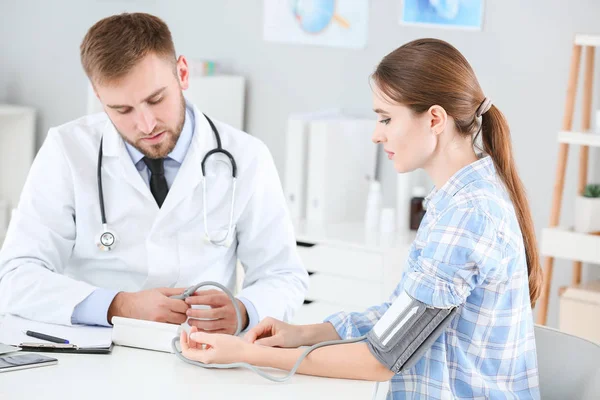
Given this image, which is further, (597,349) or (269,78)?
(269,78)

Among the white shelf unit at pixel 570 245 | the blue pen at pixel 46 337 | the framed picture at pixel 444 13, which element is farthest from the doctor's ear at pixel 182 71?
the framed picture at pixel 444 13

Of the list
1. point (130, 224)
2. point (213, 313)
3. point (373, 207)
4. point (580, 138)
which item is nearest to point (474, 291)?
point (213, 313)

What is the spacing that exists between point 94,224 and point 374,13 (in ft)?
6.01

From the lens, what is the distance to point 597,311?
2756 mm

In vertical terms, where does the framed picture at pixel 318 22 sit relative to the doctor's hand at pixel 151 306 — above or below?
above

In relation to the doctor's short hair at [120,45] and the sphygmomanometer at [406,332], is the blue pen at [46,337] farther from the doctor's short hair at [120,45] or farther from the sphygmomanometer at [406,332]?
the doctor's short hair at [120,45]

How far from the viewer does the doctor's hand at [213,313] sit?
167cm

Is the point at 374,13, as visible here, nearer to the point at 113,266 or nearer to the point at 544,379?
the point at 113,266

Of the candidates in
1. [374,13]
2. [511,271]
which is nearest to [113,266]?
[511,271]

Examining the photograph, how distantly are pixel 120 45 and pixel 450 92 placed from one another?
0.70 metres

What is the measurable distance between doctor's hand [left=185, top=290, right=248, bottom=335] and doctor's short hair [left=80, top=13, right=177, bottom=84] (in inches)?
18.7

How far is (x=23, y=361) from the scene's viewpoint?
1424 millimetres

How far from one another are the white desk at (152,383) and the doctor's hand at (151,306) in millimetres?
183

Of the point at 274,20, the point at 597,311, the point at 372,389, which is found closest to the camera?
the point at 372,389
